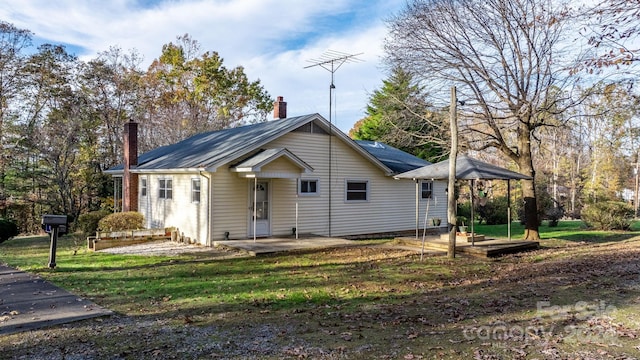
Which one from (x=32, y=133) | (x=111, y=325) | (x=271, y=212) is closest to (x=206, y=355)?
(x=111, y=325)

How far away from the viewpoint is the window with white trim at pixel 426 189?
63.1ft

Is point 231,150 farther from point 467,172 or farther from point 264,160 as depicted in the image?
point 467,172

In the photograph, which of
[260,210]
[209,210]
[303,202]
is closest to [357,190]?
[303,202]

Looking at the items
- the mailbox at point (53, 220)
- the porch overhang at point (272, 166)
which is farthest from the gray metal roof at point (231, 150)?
the mailbox at point (53, 220)

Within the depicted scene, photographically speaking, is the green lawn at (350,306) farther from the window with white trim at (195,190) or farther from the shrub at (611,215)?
the shrub at (611,215)

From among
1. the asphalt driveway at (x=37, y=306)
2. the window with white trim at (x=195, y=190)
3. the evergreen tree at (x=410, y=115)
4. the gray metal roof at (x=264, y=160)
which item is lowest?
the asphalt driveway at (x=37, y=306)

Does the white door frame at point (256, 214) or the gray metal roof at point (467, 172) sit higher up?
the gray metal roof at point (467, 172)

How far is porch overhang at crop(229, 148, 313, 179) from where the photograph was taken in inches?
528

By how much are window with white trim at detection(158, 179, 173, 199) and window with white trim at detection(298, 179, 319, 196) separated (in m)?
4.76

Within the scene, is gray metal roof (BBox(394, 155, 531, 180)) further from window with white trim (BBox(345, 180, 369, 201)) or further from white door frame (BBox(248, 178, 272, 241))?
white door frame (BBox(248, 178, 272, 241))

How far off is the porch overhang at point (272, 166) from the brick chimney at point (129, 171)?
7049 mm

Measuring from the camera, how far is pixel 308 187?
1603cm

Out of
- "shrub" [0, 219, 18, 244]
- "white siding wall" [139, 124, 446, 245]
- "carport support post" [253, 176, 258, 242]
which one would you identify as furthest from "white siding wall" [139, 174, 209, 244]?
"shrub" [0, 219, 18, 244]

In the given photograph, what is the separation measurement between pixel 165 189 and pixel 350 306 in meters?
11.5
